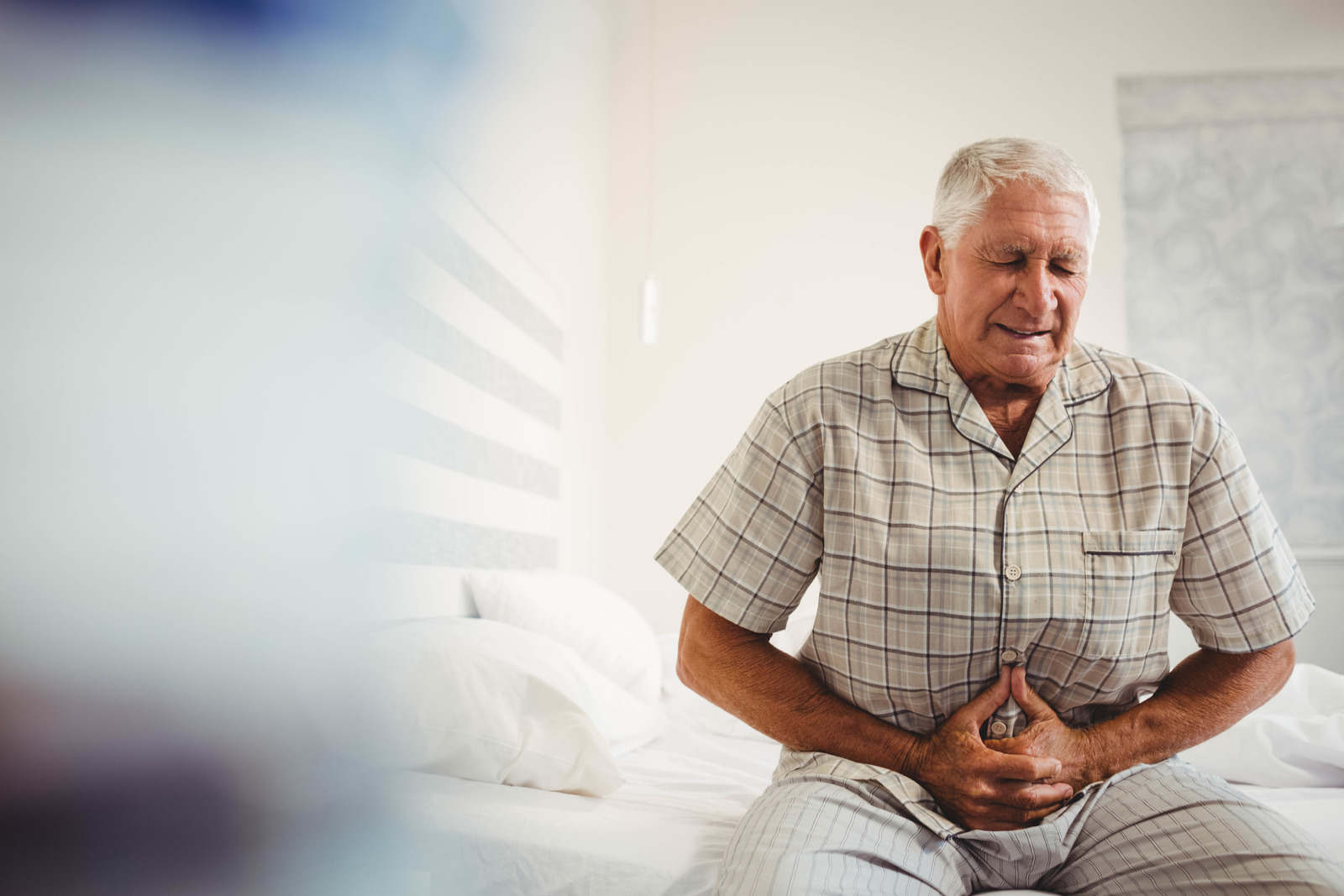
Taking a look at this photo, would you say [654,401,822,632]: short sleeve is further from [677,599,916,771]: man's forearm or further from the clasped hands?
the clasped hands

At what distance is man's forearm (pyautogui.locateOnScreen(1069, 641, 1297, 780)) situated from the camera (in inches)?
44.9

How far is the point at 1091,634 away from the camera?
1.10m

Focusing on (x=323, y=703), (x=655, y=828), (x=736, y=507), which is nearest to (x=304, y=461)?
(x=323, y=703)

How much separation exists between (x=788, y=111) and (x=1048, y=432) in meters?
3.03

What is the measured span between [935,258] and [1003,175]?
6.1 inches

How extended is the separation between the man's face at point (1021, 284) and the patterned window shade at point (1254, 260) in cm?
275

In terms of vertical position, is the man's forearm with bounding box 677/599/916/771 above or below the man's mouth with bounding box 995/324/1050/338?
below

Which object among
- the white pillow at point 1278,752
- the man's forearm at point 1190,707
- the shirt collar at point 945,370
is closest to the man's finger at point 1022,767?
the man's forearm at point 1190,707

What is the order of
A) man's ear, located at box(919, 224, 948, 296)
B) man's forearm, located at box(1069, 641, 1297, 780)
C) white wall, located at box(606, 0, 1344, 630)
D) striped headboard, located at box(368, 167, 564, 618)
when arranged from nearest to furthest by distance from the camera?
striped headboard, located at box(368, 167, 564, 618) < man's forearm, located at box(1069, 641, 1297, 780) < man's ear, located at box(919, 224, 948, 296) < white wall, located at box(606, 0, 1344, 630)

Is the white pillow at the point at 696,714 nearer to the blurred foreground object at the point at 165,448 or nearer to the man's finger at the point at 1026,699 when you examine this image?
the man's finger at the point at 1026,699

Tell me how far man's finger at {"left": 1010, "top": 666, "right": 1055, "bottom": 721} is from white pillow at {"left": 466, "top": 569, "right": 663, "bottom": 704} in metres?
0.96

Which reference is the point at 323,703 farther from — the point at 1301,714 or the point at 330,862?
the point at 1301,714

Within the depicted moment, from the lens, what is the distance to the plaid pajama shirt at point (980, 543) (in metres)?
1.12

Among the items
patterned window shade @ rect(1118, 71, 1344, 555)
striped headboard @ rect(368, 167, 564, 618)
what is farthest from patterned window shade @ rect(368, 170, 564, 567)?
patterned window shade @ rect(1118, 71, 1344, 555)
